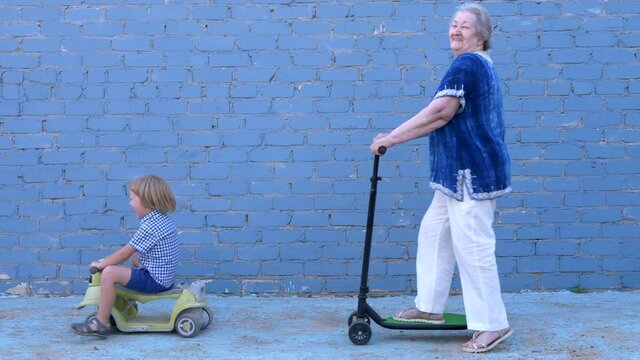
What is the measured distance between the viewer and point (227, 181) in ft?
22.3

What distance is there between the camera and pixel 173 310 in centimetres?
591

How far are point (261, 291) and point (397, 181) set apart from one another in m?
1.16

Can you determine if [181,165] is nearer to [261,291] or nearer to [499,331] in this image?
[261,291]

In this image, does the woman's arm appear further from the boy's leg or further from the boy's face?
the boy's leg

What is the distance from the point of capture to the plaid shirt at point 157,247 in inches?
232

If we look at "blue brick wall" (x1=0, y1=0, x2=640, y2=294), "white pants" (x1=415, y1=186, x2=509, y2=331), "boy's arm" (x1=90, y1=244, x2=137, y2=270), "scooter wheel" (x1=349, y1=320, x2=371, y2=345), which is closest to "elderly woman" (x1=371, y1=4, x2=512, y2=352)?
"white pants" (x1=415, y1=186, x2=509, y2=331)

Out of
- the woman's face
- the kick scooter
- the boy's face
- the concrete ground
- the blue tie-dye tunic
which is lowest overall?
the concrete ground

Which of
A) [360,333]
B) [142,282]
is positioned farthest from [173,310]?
[360,333]

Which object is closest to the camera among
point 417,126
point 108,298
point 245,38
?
point 417,126

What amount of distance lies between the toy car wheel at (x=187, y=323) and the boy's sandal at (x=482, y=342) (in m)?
1.52

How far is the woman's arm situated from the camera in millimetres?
5371

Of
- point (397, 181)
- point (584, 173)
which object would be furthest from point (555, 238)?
point (397, 181)

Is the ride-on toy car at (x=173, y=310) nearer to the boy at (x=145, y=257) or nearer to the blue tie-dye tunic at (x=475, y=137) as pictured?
the boy at (x=145, y=257)

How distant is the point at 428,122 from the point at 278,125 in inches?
63.3
